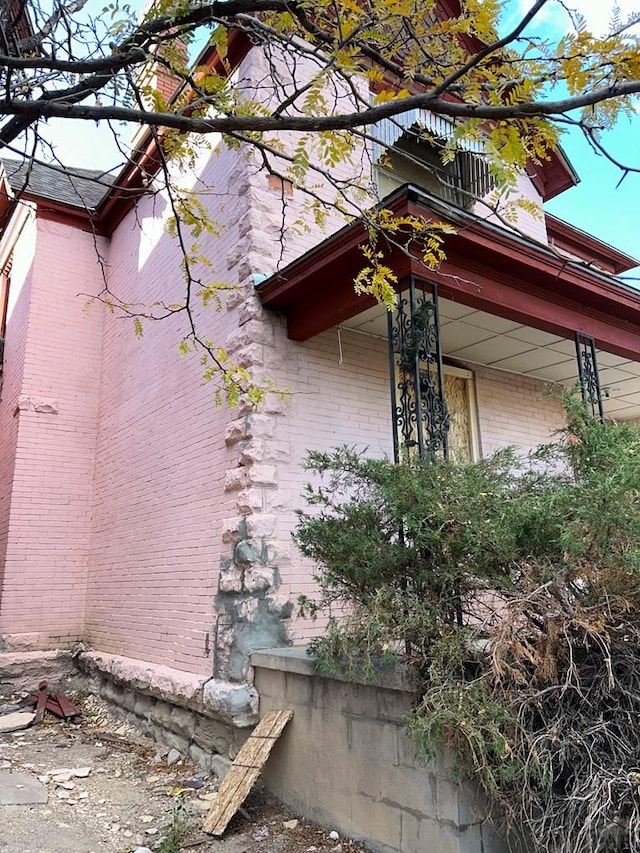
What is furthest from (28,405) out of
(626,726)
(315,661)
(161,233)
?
(626,726)

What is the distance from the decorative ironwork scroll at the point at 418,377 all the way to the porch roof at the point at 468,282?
0.94 ft

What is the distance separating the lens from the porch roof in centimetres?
505

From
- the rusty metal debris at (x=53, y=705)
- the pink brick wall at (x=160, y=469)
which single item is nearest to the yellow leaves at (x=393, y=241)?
the pink brick wall at (x=160, y=469)

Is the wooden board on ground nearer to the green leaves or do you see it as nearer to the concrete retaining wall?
the concrete retaining wall

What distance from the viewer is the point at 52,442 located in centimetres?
853

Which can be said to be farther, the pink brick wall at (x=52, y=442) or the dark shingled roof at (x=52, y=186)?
the dark shingled roof at (x=52, y=186)

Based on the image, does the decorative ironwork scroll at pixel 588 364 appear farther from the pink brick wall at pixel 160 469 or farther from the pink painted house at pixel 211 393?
the pink brick wall at pixel 160 469

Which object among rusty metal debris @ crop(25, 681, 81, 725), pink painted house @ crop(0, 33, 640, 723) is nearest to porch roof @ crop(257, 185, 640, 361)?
pink painted house @ crop(0, 33, 640, 723)

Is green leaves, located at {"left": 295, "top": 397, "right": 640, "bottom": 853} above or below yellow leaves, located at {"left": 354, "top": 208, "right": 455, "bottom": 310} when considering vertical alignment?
below

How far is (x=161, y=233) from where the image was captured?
805cm

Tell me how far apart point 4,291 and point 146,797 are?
8.59m

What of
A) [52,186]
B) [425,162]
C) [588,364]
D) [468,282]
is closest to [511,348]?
[588,364]

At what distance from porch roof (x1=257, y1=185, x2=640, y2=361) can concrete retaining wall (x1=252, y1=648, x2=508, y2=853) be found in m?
2.87

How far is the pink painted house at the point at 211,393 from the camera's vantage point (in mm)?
5355
